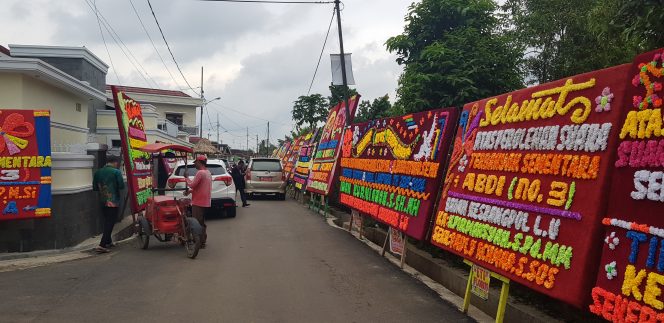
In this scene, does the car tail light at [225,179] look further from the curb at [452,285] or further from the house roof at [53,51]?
the house roof at [53,51]

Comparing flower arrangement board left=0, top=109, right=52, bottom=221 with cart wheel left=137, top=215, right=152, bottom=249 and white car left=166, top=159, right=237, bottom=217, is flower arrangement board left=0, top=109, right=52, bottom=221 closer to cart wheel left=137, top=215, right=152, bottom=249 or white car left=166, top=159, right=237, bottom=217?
cart wheel left=137, top=215, right=152, bottom=249

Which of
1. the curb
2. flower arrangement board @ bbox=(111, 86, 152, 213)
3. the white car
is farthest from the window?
the curb

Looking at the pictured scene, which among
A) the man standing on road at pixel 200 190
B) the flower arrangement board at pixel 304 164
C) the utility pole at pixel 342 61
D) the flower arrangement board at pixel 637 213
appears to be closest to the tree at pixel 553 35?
the utility pole at pixel 342 61

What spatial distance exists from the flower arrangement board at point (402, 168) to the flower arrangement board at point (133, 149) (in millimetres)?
4462

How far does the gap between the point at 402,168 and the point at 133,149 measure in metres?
6.02

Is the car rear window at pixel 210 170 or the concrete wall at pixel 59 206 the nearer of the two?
the concrete wall at pixel 59 206

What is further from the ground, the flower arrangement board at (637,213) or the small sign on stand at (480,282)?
the flower arrangement board at (637,213)

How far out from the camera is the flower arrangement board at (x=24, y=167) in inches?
323

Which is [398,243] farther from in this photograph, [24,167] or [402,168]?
[24,167]

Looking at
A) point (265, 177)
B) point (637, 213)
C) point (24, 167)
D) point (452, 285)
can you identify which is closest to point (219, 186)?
point (24, 167)

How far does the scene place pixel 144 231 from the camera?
948 centimetres

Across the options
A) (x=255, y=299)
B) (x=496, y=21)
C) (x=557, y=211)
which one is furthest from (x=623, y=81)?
(x=496, y=21)

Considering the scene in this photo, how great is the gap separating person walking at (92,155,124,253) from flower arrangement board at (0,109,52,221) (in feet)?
3.20

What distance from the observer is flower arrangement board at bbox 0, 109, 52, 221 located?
8203 millimetres
